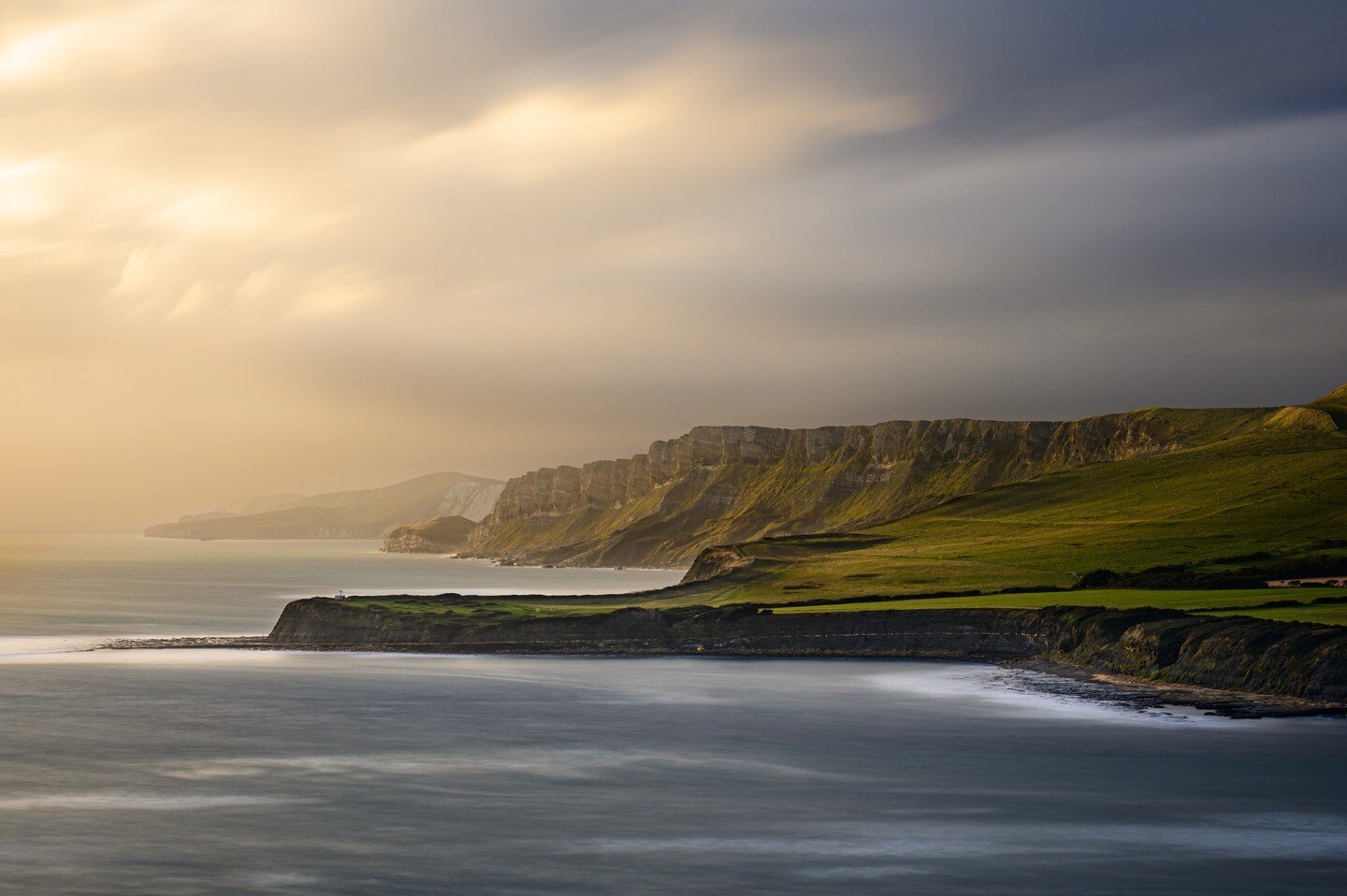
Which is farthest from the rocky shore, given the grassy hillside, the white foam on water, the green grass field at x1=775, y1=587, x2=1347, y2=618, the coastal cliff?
the grassy hillside

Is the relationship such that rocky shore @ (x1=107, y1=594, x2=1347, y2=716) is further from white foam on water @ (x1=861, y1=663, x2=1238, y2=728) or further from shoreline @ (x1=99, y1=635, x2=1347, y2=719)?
white foam on water @ (x1=861, y1=663, x2=1238, y2=728)

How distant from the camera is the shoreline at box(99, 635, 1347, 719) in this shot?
58344mm

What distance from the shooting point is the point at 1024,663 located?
8275cm

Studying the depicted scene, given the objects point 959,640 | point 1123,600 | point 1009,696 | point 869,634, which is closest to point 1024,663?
point 959,640

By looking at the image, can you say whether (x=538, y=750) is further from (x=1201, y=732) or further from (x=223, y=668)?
(x=223, y=668)

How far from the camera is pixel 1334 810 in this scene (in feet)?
132

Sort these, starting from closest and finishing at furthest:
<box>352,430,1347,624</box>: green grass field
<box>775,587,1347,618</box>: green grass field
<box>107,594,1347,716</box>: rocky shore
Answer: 1. <box>107,594,1347,716</box>: rocky shore
2. <box>775,587,1347,618</box>: green grass field
3. <box>352,430,1347,624</box>: green grass field

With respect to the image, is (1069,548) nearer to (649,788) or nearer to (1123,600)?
(1123,600)

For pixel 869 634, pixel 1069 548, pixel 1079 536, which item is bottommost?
pixel 869 634

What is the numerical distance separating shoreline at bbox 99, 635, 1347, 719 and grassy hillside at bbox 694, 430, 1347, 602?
73.2ft

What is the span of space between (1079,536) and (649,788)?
387 feet

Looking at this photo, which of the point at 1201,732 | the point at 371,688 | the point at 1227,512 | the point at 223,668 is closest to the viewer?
the point at 1201,732

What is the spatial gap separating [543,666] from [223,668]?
21.8m

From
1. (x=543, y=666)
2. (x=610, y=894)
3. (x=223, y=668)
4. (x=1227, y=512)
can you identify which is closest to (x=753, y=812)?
(x=610, y=894)
